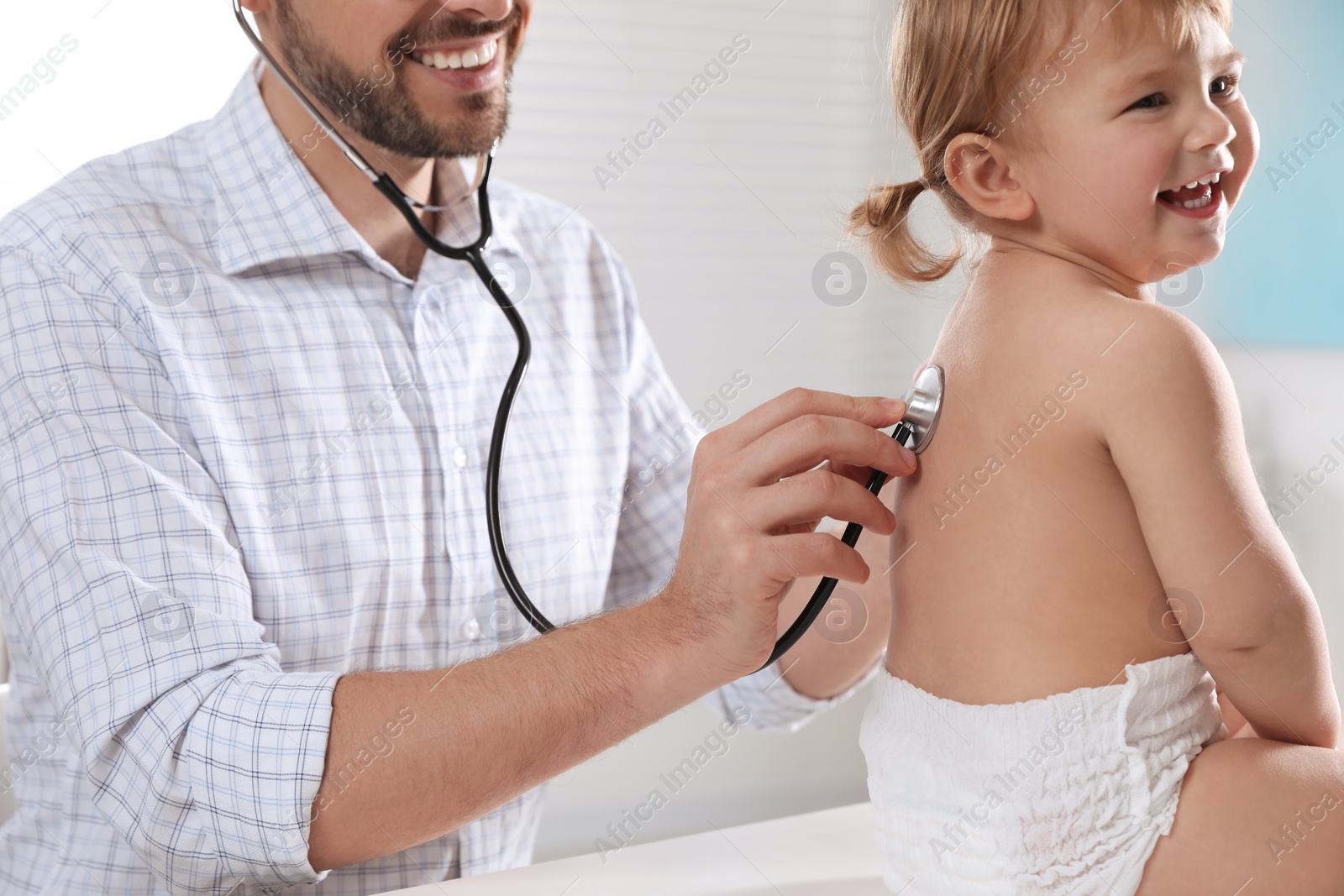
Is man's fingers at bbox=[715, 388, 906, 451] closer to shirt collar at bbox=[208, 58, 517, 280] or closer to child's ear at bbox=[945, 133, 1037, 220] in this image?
child's ear at bbox=[945, 133, 1037, 220]

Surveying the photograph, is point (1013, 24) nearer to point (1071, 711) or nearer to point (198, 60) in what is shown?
point (1071, 711)

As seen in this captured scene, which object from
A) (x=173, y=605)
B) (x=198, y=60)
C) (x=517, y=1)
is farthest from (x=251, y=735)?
(x=198, y=60)

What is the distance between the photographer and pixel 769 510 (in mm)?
716

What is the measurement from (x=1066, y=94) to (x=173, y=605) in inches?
28.3

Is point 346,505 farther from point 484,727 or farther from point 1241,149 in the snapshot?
point 1241,149

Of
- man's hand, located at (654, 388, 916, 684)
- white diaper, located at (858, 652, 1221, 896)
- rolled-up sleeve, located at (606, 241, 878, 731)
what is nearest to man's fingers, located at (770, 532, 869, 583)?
man's hand, located at (654, 388, 916, 684)

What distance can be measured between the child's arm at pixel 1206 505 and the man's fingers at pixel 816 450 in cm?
13

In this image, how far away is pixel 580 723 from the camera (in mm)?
794

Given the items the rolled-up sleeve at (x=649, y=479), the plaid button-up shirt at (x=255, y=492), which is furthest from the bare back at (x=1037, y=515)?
the rolled-up sleeve at (x=649, y=479)

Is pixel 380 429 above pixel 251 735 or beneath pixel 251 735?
above

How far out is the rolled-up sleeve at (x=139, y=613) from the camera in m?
0.78

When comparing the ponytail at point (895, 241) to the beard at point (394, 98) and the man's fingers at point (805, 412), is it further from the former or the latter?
the beard at point (394, 98)

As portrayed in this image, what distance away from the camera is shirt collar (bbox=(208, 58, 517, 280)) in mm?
1048

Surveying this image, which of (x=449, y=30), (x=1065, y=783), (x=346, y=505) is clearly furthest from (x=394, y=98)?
(x=1065, y=783)
